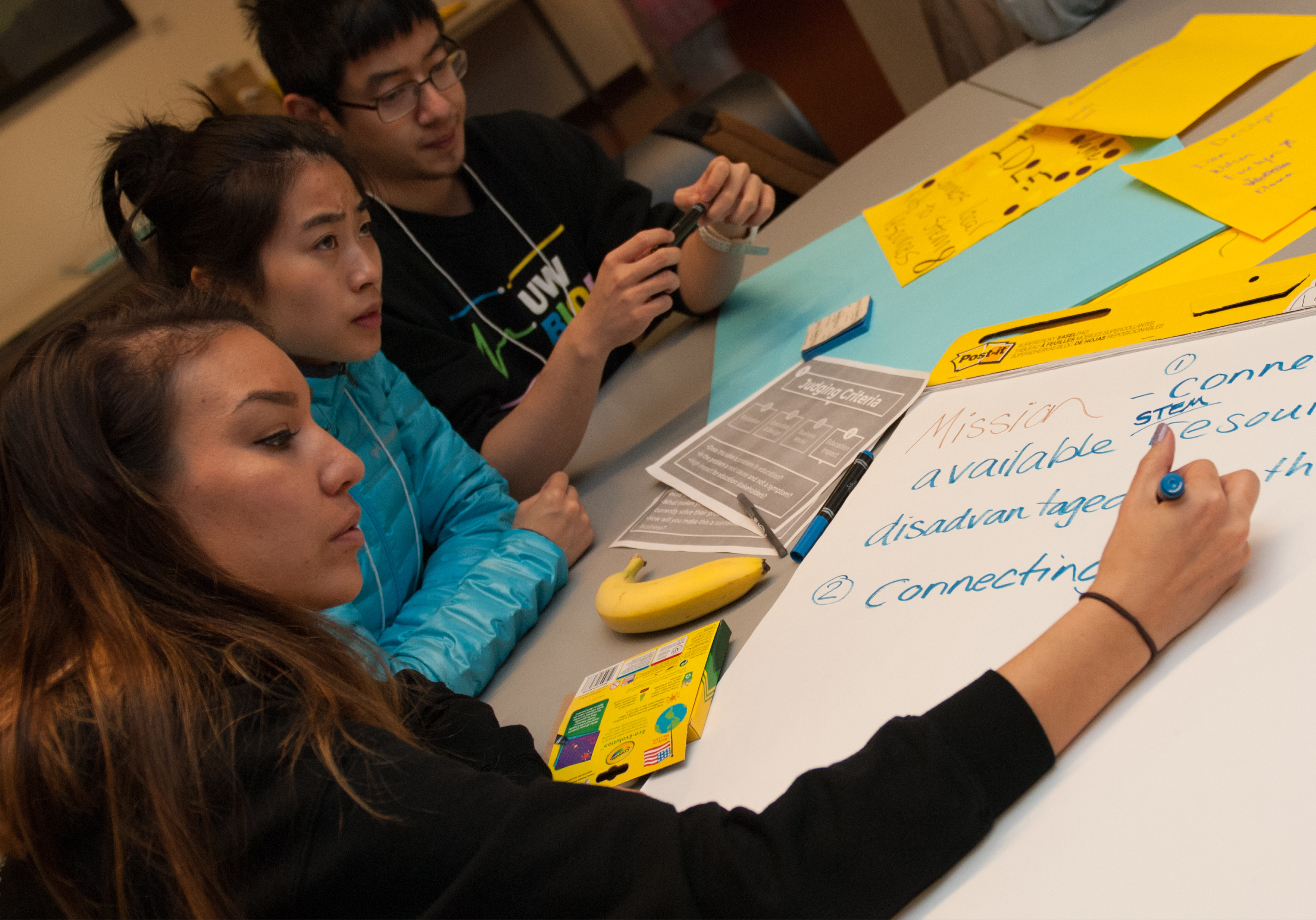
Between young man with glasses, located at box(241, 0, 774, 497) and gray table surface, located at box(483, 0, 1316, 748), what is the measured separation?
7cm

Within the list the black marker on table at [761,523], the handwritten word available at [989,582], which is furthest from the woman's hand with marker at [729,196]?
the handwritten word available at [989,582]

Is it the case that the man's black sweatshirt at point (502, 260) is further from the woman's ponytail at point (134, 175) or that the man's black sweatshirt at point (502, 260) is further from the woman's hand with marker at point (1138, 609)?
the woman's hand with marker at point (1138, 609)

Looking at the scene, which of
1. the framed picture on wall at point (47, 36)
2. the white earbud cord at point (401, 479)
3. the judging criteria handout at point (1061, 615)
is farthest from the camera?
the framed picture on wall at point (47, 36)

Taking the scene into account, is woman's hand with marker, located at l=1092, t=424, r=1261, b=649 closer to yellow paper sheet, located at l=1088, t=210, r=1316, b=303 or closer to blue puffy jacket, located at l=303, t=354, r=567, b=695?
yellow paper sheet, located at l=1088, t=210, r=1316, b=303

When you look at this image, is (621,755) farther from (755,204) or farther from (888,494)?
(755,204)

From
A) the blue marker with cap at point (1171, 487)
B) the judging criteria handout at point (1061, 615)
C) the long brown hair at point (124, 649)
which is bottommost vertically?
the judging criteria handout at point (1061, 615)

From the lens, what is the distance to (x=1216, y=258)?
2.21 feet

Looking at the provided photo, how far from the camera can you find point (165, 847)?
1.38 ft

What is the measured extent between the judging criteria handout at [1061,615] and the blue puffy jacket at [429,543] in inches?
10.7

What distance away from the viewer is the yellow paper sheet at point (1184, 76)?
2.86 ft

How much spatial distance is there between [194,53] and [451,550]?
296 centimetres

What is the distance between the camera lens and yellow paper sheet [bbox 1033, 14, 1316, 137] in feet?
2.86

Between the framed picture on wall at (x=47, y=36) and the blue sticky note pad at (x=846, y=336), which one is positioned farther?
the framed picture on wall at (x=47, y=36)

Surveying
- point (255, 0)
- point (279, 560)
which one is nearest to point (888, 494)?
point (279, 560)
